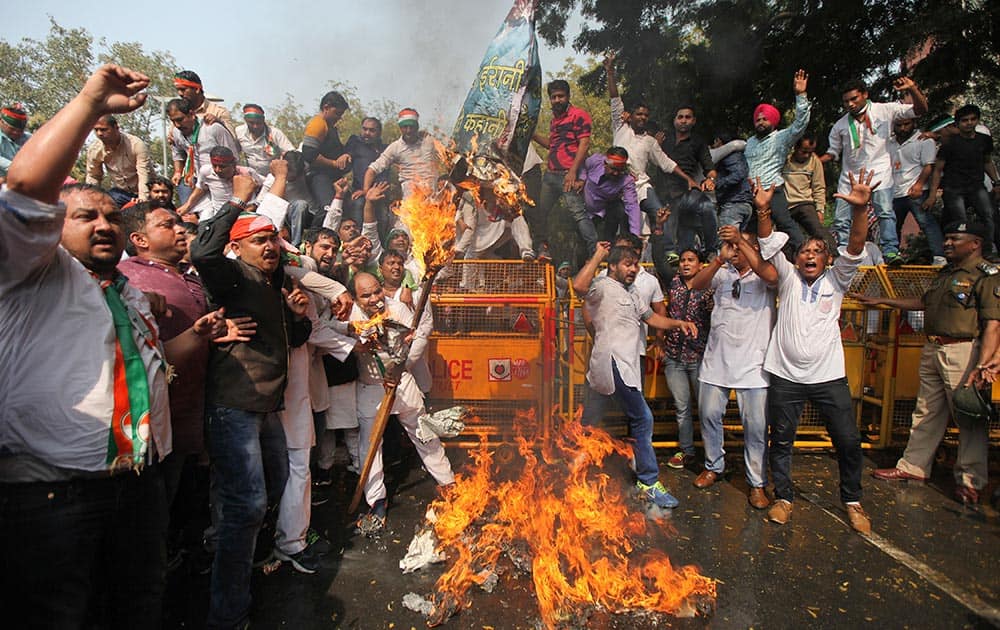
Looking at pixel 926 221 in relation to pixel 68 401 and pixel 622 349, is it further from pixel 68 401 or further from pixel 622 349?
pixel 68 401

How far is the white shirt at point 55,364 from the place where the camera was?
6.34 feet

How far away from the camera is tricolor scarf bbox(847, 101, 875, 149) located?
7.43m

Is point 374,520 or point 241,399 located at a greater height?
point 241,399

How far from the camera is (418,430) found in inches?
189

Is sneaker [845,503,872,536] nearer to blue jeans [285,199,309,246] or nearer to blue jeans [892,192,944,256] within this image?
blue jeans [892,192,944,256]

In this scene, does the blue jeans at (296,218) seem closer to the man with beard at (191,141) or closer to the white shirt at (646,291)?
the man with beard at (191,141)

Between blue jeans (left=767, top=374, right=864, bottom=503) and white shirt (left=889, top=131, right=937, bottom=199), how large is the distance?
4.74 meters

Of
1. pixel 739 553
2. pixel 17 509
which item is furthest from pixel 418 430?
pixel 17 509

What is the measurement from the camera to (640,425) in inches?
197

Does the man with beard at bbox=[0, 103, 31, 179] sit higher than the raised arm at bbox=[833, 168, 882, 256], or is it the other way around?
the man with beard at bbox=[0, 103, 31, 179]

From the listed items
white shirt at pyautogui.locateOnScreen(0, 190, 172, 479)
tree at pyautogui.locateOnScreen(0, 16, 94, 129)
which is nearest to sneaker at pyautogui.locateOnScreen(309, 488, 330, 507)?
white shirt at pyautogui.locateOnScreen(0, 190, 172, 479)

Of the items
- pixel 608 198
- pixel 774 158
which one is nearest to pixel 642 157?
pixel 608 198

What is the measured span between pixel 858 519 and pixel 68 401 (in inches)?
211

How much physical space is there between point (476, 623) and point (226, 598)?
4.70ft
